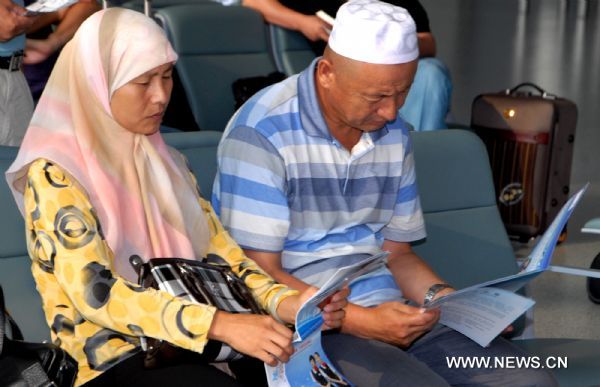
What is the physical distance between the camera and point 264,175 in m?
2.29

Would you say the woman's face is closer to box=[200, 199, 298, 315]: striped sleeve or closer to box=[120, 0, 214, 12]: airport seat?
box=[200, 199, 298, 315]: striped sleeve

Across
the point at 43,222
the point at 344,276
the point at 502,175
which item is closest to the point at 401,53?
the point at 344,276

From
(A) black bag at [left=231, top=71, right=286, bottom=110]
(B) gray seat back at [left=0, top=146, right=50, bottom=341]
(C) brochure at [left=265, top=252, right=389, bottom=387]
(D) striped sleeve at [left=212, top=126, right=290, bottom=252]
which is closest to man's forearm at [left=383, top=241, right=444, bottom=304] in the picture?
(D) striped sleeve at [left=212, top=126, right=290, bottom=252]

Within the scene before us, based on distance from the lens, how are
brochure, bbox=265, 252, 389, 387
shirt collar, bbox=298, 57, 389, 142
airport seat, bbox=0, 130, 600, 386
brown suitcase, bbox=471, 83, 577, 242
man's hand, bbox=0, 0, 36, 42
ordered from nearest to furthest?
brochure, bbox=265, 252, 389, 387
shirt collar, bbox=298, 57, 389, 142
airport seat, bbox=0, 130, 600, 386
man's hand, bbox=0, 0, 36, 42
brown suitcase, bbox=471, 83, 577, 242

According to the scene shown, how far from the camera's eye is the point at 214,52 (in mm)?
4664

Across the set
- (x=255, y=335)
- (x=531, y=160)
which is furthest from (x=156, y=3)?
(x=255, y=335)

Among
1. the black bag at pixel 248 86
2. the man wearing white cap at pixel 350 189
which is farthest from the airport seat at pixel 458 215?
the black bag at pixel 248 86

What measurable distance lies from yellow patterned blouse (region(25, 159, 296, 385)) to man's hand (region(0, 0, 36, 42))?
49.9 inches

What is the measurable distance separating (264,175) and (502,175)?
258 cm

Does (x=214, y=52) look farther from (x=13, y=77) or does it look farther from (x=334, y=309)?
(x=334, y=309)

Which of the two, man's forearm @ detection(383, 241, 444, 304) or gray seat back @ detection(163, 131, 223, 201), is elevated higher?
gray seat back @ detection(163, 131, 223, 201)

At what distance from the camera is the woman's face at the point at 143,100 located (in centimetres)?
207

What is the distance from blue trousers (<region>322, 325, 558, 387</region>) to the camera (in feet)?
7.10

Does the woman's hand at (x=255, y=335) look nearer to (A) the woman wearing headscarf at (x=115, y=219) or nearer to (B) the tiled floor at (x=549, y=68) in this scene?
(A) the woman wearing headscarf at (x=115, y=219)
